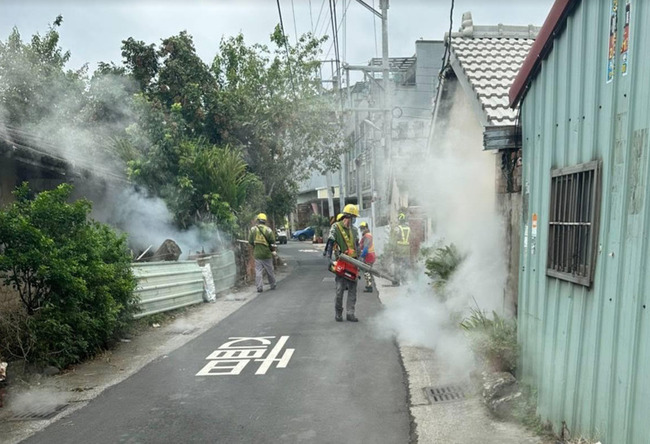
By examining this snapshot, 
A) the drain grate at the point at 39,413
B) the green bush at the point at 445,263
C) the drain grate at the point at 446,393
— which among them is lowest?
the drain grate at the point at 39,413

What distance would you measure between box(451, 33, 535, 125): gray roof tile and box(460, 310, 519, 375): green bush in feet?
7.23

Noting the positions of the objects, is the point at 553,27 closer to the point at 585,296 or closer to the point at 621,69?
the point at 621,69

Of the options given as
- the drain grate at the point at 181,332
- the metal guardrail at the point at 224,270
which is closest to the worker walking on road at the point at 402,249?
the metal guardrail at the point at 224,270

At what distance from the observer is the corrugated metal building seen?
2871 millimetres

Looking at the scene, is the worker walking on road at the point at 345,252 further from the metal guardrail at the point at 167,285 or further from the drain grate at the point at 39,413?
the drain grate at the point at 39,413

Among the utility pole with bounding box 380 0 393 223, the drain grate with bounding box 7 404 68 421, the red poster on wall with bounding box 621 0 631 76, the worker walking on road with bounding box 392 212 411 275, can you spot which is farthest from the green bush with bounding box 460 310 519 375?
the utility pole with bounding box 380 0 393 223

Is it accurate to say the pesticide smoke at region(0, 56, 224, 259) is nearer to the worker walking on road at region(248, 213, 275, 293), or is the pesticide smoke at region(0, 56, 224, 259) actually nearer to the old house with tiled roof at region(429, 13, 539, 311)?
the worker walking on road at region(248, 213, 275, 293)

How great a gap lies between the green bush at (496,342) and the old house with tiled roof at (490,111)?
2.52 ft

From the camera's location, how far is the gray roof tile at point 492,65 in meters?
6.00

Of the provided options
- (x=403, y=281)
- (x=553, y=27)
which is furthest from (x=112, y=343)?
(x=403, y=281)

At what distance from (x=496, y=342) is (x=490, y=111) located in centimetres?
270

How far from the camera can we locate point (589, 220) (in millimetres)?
3430

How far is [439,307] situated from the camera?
316 inches

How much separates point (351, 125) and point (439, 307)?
30734mm
